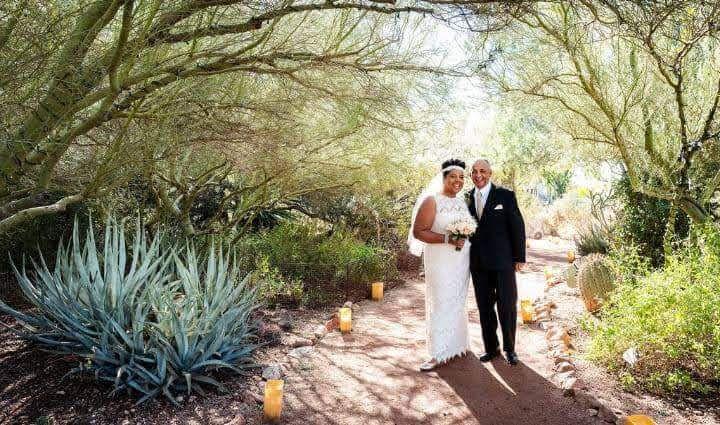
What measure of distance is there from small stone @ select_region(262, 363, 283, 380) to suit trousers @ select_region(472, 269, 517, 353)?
1.67 metres

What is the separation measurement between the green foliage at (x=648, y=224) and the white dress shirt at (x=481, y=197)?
3.04 m

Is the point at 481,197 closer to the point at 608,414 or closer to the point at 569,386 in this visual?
the point at 569,386

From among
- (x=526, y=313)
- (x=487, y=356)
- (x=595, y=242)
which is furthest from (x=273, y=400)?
(x=595, y=242)

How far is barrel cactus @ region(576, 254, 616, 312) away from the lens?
571 cm

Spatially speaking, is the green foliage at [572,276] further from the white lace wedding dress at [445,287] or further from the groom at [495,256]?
the white lace wedding dress at [445,287]

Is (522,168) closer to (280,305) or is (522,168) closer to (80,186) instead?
(280,305)

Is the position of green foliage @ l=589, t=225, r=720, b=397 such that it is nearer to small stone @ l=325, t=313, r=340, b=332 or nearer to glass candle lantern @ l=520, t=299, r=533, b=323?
glass candle lantern @ l=520, t=299, r=533, b=323

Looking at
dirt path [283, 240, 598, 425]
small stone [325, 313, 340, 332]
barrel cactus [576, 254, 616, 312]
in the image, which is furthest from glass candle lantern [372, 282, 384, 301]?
barrel cactus [576, 254, 616, 312]

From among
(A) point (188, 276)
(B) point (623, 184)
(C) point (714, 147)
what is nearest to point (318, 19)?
(A) point (188, 276)

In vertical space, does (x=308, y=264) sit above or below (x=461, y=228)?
below

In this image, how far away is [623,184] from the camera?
22.5 feet

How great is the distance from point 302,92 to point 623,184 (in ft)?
15.3

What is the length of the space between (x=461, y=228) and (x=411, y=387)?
4.03 feet

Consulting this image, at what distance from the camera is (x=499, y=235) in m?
4.21
